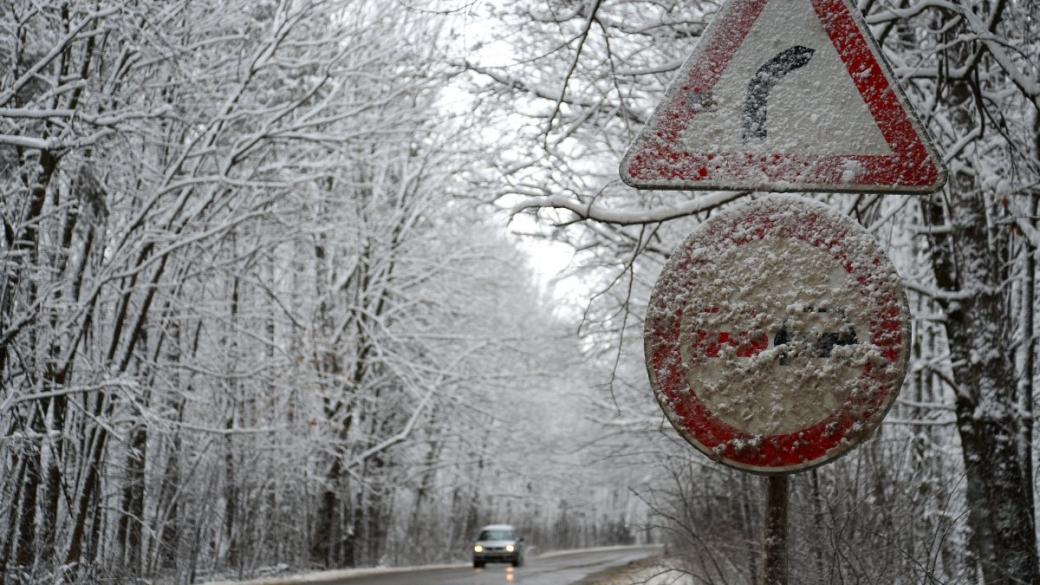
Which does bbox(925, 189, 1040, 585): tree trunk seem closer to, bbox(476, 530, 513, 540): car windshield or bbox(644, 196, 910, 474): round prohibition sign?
bbox(644, 196, 910, 474): round prohibition sign

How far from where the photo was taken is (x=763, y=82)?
1.92m

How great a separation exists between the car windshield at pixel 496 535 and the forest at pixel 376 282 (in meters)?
2.21

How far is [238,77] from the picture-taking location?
1081cm

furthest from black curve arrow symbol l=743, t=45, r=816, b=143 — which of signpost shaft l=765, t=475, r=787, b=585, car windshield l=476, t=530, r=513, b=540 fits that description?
car windshield l=476, t=530, r=513, b=540

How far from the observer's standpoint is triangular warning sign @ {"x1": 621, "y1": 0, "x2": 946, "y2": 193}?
185 cm

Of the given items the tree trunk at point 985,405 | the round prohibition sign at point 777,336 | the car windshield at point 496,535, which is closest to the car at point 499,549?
the car windshield at point 496,535

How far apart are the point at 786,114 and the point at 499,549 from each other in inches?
926

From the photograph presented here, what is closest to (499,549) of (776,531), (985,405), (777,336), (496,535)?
(496,535)

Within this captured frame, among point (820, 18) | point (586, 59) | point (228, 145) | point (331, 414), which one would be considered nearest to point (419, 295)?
point (331, 414)

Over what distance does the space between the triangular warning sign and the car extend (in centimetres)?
2327

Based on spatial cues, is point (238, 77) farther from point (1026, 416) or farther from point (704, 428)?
point (704, 428)

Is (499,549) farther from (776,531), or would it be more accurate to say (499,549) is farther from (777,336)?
(777,336)

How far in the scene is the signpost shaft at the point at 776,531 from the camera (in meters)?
1.89

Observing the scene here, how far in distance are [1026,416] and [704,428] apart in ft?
17.5
